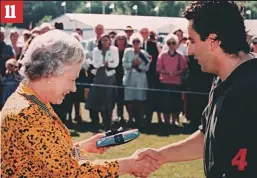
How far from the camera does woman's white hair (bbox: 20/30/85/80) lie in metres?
3.24

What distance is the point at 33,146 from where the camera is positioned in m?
3.10

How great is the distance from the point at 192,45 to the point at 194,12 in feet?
0.65

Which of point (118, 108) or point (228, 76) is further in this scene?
point (118, 108)

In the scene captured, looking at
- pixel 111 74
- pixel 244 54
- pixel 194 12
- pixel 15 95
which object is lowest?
pixel 111 74

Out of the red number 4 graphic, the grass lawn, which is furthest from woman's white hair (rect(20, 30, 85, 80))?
the grass lawn

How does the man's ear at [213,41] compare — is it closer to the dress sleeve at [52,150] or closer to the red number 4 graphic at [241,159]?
the red number 4 graphic at [241,159]

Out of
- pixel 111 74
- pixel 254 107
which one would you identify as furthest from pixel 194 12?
pixel 111 74

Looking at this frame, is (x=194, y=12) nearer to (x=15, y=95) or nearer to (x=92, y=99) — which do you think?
(x=15, y=95)

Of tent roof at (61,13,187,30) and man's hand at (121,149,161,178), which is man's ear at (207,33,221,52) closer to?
man's hand at (121,149,161,178)

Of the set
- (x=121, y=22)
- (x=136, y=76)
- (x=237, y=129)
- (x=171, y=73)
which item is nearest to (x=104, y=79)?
(x=136, y=76)

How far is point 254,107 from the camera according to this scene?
274cm

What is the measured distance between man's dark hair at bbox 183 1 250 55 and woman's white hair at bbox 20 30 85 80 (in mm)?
786

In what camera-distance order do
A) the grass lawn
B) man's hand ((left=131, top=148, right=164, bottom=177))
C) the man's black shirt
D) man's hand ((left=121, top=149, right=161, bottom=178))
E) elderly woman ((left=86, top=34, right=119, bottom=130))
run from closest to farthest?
the man's black shirt → man's hand ((left=121, top=149, right=161, bottom=178)) → man's hand ((left=131, top=148, right=164, bottom=177)) → the grass lawn → elderly woman ((left=86, top=34, right=119, bottom=130))

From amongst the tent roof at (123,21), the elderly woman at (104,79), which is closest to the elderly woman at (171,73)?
the elderly woman at (104,79)
